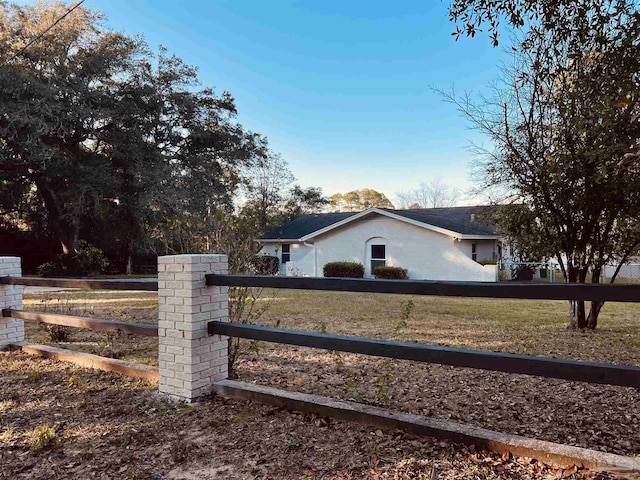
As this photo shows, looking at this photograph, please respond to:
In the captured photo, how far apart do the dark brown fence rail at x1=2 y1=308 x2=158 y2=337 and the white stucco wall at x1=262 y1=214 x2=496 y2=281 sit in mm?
14943

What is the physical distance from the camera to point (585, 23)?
3971 millimetres

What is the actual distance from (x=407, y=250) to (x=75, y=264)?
14208 mm

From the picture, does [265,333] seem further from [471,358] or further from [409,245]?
[409,245]

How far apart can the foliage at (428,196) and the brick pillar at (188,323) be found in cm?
3767

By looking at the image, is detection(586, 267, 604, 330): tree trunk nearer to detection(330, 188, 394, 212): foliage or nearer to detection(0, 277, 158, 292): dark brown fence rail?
detection(0, 277, 158, 292): dark brown fence rail

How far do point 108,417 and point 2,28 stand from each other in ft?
65.1

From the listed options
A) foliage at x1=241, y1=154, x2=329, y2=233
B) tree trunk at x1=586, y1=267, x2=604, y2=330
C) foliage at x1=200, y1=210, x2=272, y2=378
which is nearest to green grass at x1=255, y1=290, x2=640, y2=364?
tree trunk at x1=586, y1=267, x2=604, y2=330

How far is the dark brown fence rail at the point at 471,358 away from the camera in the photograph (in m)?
2.16

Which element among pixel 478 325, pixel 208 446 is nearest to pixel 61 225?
pixel 478 325

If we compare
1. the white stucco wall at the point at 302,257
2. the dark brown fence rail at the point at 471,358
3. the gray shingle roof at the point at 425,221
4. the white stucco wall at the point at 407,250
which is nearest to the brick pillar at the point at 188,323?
the dark brown fence rail at the point at 471,358

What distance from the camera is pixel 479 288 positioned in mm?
2496

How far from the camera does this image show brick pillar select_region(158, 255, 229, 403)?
3.31 meters

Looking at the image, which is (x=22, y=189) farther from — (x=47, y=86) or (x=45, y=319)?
(x=45, y=319)

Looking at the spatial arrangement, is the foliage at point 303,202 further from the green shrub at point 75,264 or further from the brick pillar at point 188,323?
the brick pillar at point 188,323
